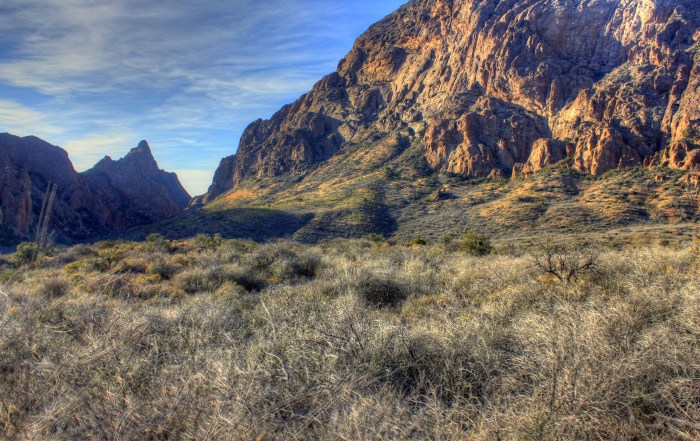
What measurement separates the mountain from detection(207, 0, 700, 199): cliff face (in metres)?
31.8

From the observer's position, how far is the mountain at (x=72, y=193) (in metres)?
63.8

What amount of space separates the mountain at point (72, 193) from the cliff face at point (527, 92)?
104 feet

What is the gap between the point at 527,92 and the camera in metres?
70.9

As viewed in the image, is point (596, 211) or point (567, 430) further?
point (596, 211)

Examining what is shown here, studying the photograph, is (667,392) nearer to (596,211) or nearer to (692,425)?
(692,425)

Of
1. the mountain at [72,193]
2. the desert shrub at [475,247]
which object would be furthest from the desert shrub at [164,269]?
the mountain at [72,193]

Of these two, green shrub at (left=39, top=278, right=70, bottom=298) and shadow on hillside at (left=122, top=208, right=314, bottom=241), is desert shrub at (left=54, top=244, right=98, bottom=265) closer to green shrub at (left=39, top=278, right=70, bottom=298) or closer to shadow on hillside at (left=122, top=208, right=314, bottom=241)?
→ green shrub at (left=39, top=278, right=70, bottom=298)

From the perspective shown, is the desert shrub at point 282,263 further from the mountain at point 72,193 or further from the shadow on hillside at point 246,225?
the mountain at point 72,193

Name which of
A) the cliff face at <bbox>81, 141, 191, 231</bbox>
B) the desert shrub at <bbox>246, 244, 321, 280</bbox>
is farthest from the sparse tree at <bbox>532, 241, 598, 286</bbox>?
the cliff face at <bbox>81, 141, 191, 231</bbox>

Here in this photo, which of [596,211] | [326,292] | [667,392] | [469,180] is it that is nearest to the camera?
[667,392]

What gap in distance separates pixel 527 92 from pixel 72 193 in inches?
3855

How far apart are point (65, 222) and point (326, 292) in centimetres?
8409

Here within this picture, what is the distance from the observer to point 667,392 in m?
2.79

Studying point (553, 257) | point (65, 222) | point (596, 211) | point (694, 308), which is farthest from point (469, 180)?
point (65, 222)
